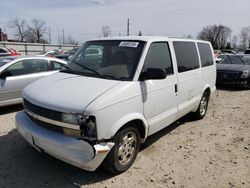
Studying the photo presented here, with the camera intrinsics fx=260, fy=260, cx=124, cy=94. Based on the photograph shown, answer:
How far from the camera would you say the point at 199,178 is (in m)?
3.69

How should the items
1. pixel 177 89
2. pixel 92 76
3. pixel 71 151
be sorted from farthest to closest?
pixel 177 89, pixel 92 76, pixel 71 151

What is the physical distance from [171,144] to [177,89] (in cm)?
103

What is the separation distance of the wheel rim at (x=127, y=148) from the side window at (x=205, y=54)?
120 inches

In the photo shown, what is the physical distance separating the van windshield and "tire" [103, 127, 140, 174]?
0.81 metres

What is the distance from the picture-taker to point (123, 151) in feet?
12.1

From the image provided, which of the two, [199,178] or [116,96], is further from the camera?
[199,178]

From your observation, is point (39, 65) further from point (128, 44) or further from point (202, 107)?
point (202, 107)

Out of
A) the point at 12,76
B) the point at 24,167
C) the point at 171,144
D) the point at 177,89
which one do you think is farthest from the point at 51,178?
the point at 12,76

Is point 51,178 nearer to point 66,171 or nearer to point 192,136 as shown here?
point 66,171

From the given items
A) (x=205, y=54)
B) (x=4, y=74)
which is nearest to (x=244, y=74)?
(x=205, y=54)

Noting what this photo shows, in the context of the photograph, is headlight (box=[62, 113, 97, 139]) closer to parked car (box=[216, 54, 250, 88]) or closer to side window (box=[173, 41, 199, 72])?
side window (box=[173, 41, 199, 72])

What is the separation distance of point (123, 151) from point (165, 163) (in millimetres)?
820

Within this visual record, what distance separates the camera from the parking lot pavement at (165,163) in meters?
3.55

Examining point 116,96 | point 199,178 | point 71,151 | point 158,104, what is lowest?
point 199,178
